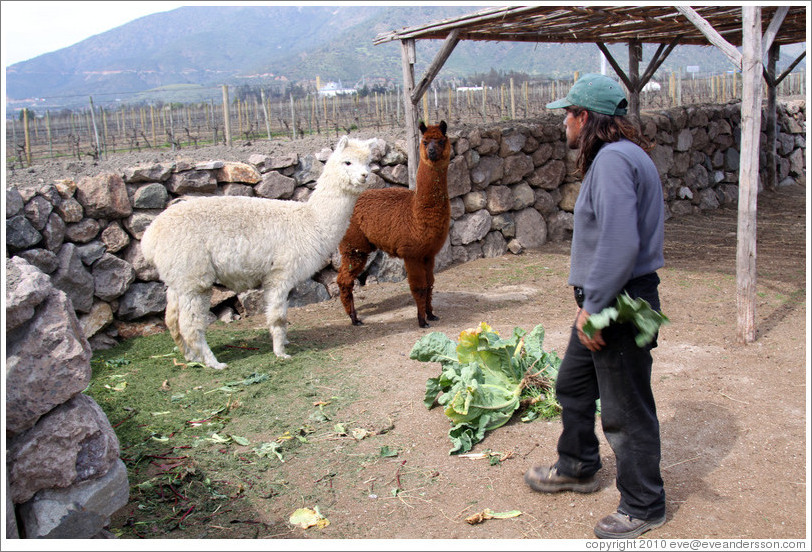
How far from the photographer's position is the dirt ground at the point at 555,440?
10.4ft

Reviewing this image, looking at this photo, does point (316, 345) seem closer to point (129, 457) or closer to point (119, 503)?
point (129, 457)

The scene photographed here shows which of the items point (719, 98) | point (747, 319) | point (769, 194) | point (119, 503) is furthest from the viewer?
Answer: point (719, 98)

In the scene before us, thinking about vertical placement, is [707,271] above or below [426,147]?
below

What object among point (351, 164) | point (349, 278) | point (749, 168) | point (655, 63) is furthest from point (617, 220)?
point (655, 63)

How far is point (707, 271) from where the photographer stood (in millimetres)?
8312

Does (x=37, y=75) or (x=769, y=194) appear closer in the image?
(x=769, y=194)

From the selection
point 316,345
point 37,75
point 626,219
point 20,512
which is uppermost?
point 37,75

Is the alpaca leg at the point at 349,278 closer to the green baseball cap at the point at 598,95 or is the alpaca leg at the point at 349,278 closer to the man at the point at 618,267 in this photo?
the man at the point at 618,267

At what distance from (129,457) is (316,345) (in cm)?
261

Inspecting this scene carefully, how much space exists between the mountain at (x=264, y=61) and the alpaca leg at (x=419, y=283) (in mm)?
58728

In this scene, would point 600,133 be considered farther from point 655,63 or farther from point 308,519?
point 655,63

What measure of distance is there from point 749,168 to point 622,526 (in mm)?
3830

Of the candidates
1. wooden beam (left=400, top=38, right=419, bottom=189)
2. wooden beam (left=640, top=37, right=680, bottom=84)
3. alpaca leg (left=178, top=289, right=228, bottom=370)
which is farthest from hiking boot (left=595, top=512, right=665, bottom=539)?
wooden beam (left=640, top=37, right=680, bottom=84)

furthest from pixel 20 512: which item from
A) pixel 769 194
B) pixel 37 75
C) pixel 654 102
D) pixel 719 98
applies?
pixel 37 75
